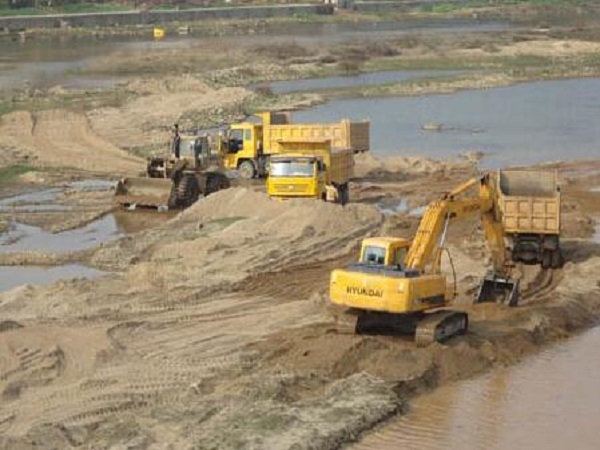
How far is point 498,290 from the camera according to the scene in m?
25.6

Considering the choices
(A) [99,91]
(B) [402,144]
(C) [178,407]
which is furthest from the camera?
(A) [99,91]

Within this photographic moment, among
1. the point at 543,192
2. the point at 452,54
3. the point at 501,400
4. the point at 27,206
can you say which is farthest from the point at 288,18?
the point at 501,400

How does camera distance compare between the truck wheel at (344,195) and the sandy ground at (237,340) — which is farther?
the truck wheel at (344,195)

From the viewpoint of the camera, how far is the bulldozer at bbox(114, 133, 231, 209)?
3825 centimetres

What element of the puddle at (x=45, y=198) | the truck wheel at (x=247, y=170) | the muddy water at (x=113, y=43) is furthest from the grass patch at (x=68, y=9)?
the truck wheel at (x=247, y=170)

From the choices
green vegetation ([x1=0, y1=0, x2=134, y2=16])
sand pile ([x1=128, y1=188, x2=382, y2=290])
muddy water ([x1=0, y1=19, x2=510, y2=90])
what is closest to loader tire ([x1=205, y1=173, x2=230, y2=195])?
sand pile ([x1=128, y1=188, x2=382, y2=290])

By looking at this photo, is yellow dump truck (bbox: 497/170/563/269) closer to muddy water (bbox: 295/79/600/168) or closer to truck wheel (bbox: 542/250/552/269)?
truck wheel (bbox: 542/250/552/269)

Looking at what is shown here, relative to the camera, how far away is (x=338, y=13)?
152625 millimetres

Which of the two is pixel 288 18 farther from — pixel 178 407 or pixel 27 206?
pixel 178 407

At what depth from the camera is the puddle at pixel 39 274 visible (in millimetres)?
29008

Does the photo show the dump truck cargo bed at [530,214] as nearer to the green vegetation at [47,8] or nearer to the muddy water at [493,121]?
the muddy water at [493,121]

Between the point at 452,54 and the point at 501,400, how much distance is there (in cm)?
7518

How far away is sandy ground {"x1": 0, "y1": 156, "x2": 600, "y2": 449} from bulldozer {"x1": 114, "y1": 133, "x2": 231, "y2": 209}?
4307mm

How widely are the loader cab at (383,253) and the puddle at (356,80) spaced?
50.7 m
